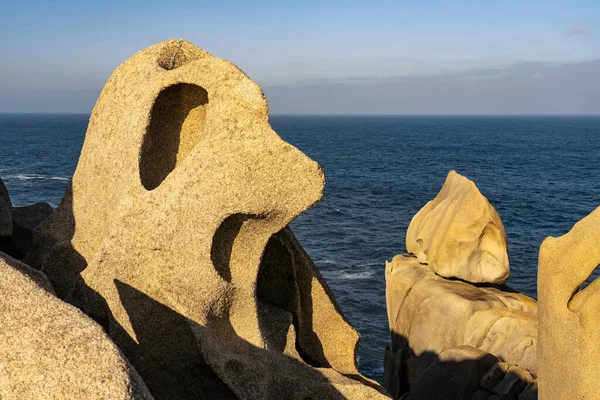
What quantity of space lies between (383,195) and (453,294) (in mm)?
43920

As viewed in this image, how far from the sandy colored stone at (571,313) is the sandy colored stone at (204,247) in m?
2.70

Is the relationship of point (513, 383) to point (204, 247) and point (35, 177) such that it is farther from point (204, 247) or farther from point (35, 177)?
point (35, 177)

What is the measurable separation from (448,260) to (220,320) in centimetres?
901

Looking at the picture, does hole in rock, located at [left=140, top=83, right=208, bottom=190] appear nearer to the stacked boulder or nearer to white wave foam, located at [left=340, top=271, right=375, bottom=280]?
the stacked boulder

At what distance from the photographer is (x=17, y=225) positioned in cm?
1284

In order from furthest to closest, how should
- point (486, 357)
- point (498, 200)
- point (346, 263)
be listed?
1. point (498, 200)
2. point (346, 263)
3. point (486, 357)

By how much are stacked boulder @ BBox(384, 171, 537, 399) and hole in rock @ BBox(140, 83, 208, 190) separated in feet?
25.7

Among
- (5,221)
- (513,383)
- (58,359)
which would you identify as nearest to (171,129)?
(5,221)

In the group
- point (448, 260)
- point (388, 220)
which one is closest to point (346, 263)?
point (388, 220)

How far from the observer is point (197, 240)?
28.3ft

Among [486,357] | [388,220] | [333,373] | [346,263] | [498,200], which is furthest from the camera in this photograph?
[498,200]

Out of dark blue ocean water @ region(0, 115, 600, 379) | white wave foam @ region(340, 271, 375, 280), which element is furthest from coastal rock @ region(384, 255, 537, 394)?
white wave foam @ region(340, 271, 375, 280)

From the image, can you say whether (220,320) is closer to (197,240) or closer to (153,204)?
(197,240)

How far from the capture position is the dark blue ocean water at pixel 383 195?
111 ft
